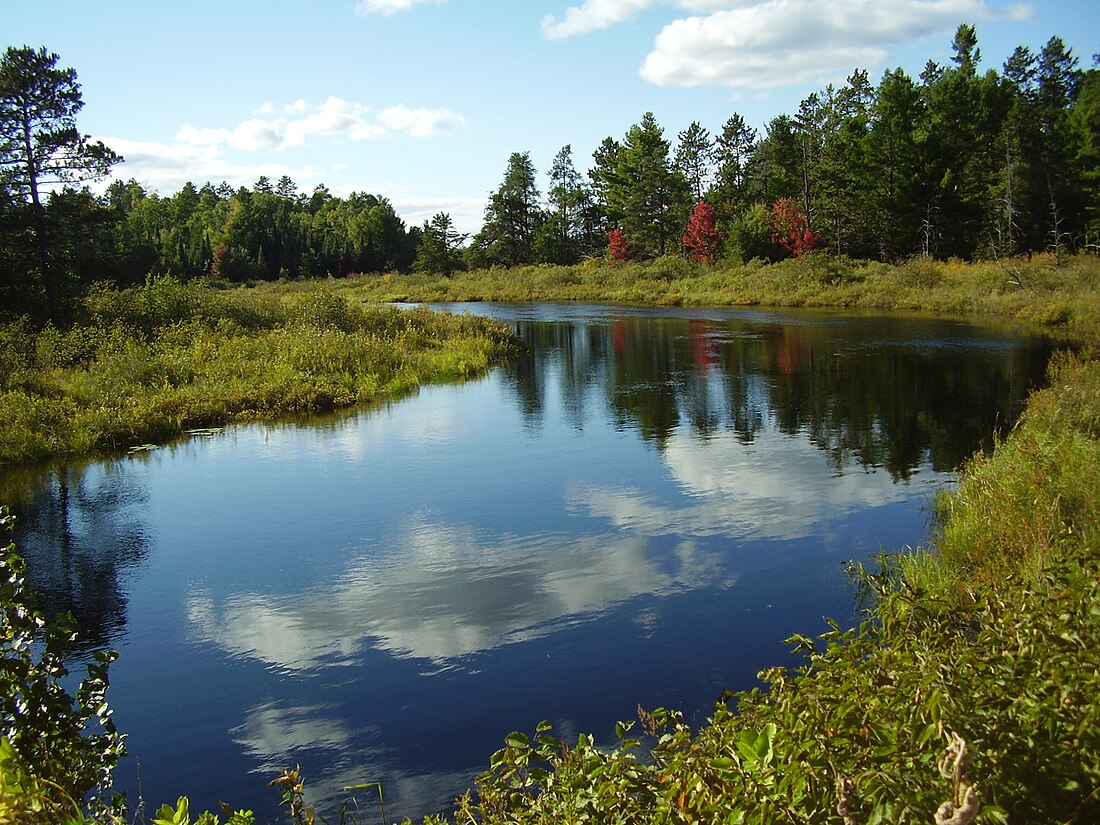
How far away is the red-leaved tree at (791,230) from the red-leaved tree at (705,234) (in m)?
6.58

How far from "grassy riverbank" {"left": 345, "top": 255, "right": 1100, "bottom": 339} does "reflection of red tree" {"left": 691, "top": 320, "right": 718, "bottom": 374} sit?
426 inches

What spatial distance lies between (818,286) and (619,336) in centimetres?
1681

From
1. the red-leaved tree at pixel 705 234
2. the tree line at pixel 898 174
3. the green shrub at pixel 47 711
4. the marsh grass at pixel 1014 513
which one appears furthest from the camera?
the red-leaved tree at pixel 705 234

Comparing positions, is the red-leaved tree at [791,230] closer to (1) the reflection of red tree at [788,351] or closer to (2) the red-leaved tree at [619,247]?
(2) the red-leaved tree at [619,247]

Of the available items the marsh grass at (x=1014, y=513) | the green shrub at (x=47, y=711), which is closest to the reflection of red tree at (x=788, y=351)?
the marsh grass at (x=1014, y=513)

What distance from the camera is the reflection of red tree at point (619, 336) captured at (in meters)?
33.8

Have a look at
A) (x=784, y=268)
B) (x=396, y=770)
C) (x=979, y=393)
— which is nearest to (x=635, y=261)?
(x=784, y=268)

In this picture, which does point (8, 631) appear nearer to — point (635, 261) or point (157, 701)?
point (157, 701)

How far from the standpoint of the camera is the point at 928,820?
2.70 meters

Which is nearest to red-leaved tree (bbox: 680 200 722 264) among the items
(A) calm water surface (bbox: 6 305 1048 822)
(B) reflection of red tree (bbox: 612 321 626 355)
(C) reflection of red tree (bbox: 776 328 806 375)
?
(B) reflection of red tree (bbox: 612 321 626 355)

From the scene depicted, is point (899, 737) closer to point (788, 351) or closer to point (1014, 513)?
point (1014, 513)

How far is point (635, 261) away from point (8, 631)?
72.6 metres

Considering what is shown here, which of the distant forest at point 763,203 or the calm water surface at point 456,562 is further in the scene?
the distant forest at point 763,203

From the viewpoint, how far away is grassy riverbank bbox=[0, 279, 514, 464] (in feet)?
60.0
